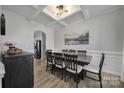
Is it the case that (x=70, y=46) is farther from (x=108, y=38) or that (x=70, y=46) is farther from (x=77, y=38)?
(x=108, y=38)

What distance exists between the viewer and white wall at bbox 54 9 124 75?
368 cm

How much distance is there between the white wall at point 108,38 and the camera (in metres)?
3.68

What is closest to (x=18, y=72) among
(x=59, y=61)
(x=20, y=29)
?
(x=59, y=61)

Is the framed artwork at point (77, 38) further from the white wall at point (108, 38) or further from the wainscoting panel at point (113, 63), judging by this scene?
the wainscoting panel at point (113, 63)

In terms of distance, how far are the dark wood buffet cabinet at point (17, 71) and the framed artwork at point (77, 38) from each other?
339 centimetres

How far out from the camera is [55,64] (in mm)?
3662

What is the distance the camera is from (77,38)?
5383 mm

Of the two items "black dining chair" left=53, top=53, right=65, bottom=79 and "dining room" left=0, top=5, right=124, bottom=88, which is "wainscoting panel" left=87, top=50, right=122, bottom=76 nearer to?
"dining room" left=0, top=5, right=124, bottom=88

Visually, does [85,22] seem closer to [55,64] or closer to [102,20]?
[102,20]

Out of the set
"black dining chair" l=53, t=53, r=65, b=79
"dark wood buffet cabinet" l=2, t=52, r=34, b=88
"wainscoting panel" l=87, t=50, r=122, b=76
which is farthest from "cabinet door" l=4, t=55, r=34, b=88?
"wainscoting panel" l=87, t=50, r=122, b=76

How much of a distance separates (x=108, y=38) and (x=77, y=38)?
176 cm

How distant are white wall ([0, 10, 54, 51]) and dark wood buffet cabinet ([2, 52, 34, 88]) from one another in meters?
3.33
